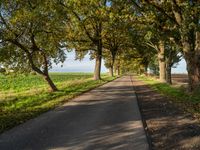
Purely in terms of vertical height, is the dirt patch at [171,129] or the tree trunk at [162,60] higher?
the tree trunk at [162,60]

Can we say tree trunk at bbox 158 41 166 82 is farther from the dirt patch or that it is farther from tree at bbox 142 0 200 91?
the dirt patch

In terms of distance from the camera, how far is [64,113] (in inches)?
635

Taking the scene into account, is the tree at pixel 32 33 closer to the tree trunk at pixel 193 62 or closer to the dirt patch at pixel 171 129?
the tree trunk at pixel 193 62

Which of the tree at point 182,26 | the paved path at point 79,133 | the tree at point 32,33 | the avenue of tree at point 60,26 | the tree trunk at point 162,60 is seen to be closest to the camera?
the paved path at point 79,133

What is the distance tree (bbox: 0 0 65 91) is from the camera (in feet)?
82.0

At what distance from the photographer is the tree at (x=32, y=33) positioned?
82.0 feet

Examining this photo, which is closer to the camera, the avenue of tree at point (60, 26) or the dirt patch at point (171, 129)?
the dirt patch at point (171, 129)

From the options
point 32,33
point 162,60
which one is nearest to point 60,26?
point 32,33

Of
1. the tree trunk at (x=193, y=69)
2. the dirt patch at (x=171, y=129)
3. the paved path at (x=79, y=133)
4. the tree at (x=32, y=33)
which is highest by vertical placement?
the tree at (x=32, y=33)

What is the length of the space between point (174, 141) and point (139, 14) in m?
18.5

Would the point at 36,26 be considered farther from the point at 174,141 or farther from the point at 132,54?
the point at 132,54

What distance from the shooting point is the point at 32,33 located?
27.4 metres

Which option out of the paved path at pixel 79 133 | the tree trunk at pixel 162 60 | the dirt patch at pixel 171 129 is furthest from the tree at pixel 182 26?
the tree trunk at pixel 162 60

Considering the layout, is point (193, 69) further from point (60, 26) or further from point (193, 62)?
point (60, 26)
